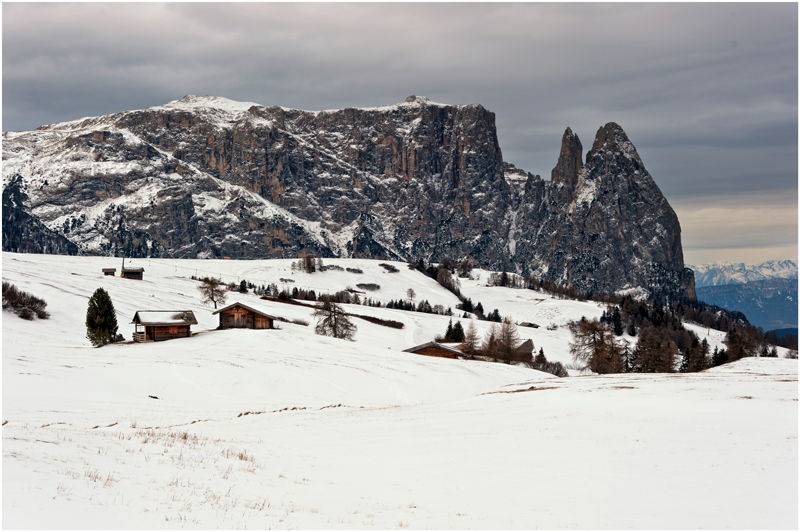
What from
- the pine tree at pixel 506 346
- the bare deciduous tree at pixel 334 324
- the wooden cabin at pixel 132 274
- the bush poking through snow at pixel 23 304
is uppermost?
the wooden cabin at pixel 132 274

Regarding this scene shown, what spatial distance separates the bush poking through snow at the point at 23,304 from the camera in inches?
2726

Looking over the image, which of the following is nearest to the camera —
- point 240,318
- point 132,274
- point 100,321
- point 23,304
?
point 100,321

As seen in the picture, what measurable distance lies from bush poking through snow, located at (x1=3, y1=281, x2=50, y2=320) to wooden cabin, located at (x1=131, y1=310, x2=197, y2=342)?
15.7 meters

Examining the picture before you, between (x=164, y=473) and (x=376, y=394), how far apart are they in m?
34.3

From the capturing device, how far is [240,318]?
267ft

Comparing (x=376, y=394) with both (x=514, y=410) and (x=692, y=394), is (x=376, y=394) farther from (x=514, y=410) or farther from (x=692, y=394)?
(x=692, y=394)

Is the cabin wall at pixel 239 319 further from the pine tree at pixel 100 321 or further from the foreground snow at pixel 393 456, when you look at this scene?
the foreground snow at pixel 393 456

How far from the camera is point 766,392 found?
84.6 feet

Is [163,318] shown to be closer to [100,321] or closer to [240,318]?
[100,321]

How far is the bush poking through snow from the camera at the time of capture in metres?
69.2

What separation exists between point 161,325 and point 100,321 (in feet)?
21.7

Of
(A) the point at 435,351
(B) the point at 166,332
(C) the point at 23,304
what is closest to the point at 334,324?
(A) the point at 435,351

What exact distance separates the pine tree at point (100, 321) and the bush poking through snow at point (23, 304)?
1364cm

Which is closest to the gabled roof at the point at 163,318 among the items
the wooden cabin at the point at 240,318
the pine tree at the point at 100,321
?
the pine tree at the point at 100,321
